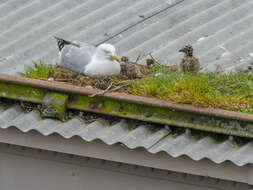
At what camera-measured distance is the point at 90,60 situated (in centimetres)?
540

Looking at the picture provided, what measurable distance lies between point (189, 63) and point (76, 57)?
2.89 feet

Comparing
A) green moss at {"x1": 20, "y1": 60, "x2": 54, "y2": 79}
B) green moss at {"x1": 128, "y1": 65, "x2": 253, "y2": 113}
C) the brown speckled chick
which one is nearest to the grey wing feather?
green moss at {"x1": 20, "y1": 60, "x2": 54, "y2": 79}

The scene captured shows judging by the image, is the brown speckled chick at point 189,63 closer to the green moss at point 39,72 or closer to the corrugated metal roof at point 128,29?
the corrugated metal roof at point 128,29

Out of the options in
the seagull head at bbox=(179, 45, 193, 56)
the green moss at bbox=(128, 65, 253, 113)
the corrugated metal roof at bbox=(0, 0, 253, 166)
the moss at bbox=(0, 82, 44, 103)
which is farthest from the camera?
the corrugated metal roof at bbox=(0, 0, 253, 166)

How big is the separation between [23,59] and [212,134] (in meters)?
2.04

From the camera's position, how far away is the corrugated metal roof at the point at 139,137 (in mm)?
4562

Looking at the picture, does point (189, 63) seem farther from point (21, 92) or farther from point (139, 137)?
point (21, 92)

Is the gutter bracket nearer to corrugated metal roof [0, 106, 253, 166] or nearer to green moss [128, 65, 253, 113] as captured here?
corrugated metal roof [0, 106, 253, 166]

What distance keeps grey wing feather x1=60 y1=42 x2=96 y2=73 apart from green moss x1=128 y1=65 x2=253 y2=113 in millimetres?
513

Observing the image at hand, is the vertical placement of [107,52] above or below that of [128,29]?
below

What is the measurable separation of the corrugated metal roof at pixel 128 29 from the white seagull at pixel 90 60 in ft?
1.67

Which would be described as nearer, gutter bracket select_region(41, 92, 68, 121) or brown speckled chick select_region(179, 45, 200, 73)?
gutter bracket select_region(41, 92, 68, 121)

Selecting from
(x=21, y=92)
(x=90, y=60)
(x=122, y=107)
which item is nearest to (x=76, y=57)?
(x=90, y=60)

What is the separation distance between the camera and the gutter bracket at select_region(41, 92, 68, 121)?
4.93 metres
